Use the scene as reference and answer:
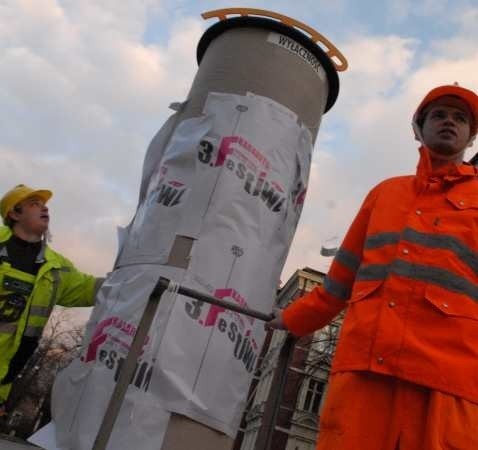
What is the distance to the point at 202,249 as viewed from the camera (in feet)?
15.4

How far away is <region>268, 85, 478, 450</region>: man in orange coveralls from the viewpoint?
184 centimetres

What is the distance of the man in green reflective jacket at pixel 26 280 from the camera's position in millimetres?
3885

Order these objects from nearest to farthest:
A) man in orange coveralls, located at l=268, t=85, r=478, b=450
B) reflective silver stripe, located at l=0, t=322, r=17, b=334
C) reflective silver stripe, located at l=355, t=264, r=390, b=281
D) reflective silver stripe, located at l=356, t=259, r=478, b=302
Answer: man in orange coveralls, located at l=268, t=85, r=478, b=450
reflective silver stripe, located at l=356, t=259, r=478, b=302
reflective silver stripe, located at l=355, t=264, r=390, b=281
reflective silver stripe, located at l=0, t=322, r=17, b=334

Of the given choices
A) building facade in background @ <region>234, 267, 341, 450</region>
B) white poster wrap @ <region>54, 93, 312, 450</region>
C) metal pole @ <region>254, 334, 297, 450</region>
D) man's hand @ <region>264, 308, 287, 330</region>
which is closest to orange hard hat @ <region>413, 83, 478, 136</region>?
man's hand @ <region>264, 308, 287, 330</region>

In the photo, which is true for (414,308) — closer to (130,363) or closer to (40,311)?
(130,363)

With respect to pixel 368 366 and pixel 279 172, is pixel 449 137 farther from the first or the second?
pixel 279 172

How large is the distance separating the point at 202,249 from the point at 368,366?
286 cm

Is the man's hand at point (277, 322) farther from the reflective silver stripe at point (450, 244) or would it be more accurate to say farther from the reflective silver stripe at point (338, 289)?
the reflective silver stripe at point (450, 244)

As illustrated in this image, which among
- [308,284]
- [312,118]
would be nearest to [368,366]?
[312,118]

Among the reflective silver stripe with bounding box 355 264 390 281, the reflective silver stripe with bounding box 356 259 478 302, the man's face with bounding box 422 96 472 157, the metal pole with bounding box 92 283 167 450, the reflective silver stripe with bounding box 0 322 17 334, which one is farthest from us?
the reflective silver stripe with bounding box 0 322 17 334

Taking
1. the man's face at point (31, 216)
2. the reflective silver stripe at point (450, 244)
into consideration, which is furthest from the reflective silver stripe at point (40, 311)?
the reflective silver stripe at point (450, 244)

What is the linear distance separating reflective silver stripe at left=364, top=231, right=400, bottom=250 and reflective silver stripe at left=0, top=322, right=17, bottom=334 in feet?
8.68

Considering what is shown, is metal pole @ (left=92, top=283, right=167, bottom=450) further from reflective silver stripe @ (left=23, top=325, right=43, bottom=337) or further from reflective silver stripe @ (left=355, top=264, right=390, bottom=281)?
reflective silver stripe @ (left=23, top=325, right=43, bottom=337)

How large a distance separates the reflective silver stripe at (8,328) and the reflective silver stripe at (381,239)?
8.68ft
